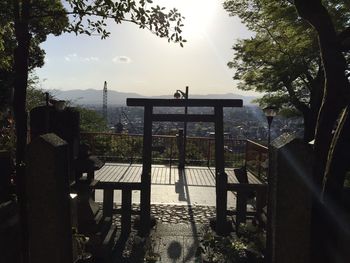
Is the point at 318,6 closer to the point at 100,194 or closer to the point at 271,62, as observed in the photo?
the point at 100,194

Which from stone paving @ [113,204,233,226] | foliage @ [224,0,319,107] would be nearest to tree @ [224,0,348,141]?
foliage @ [224,0,319,107]

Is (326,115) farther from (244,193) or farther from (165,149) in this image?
(165,149)

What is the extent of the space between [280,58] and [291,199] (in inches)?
588

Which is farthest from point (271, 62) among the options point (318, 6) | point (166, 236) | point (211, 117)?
point (318, 6)

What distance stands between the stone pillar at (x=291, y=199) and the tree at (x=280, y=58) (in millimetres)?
12160

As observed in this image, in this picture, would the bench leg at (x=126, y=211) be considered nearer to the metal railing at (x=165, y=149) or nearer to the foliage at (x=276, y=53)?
the metal railing at (x=165, y=149)

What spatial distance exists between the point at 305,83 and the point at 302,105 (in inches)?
46.8

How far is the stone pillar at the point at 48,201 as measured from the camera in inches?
131

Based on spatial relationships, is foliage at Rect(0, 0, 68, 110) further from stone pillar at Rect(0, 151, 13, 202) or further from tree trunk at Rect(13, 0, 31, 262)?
stone pillar at Rect(0, 151, 13, 202)

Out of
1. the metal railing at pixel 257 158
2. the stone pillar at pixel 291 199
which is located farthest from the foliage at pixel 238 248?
the metal railing at pixel 257 158

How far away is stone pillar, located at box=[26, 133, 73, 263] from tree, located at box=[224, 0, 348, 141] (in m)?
12.9

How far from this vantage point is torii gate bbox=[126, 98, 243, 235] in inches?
274

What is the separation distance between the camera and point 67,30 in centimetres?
403

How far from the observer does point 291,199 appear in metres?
3.27
